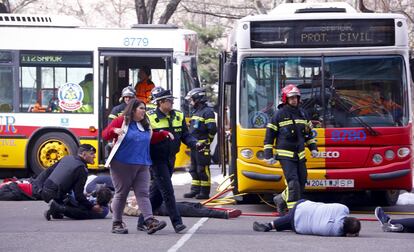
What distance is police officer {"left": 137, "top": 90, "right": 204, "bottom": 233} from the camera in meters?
11.6

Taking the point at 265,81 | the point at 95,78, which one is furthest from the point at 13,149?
the point at 265,81

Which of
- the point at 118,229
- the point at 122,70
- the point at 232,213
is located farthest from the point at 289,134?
the point at 122,70

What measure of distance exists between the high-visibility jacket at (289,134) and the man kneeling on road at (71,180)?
2322 millimetres

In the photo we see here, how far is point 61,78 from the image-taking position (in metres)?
20.7

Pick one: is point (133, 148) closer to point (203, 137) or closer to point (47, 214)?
point (47, 214)

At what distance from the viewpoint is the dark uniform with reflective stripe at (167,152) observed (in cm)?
1160

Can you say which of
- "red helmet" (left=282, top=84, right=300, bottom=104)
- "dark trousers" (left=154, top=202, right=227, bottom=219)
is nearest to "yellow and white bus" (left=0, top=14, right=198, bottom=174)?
"dark trousers" (left=154, top=202, right=227, bottom=219)

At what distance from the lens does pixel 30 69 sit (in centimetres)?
2075

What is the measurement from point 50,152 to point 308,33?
7518 mm

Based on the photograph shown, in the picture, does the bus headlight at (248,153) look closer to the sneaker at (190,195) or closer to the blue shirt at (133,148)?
the sneaker at (190,195)

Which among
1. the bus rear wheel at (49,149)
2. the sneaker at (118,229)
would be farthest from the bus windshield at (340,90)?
the bus rear wheel at (49,149)

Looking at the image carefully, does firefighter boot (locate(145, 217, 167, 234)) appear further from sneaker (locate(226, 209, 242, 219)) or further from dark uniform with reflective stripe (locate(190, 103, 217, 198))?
dark uniform with reflective stripe (locate(190, 103, 217, 198))

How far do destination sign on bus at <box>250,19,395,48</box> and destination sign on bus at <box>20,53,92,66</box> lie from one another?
23.1ft

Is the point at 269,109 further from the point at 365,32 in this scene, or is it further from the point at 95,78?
the point at 95,78
